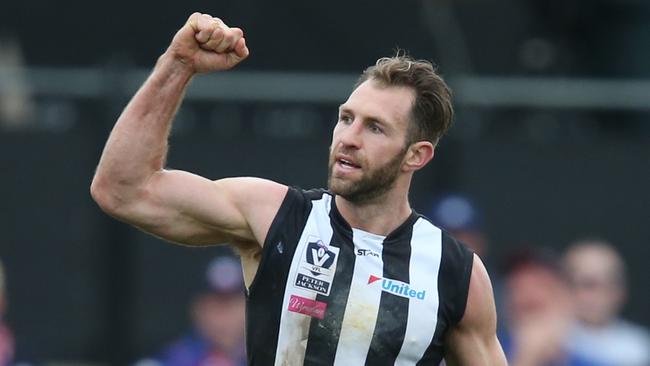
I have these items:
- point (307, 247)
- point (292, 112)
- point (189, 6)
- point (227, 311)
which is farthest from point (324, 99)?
point (307, 247)

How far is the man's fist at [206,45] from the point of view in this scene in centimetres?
557

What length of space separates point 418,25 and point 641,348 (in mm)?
2652

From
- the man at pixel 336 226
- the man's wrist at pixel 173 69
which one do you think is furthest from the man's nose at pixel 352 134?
the man's wrist at pixel 173 69

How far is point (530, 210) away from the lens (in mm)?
11047

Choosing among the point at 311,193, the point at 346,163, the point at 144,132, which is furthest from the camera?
the point at 311,193

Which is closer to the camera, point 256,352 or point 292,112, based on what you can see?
point 256,352

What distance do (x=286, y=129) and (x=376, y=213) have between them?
5298mm

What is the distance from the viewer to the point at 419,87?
5.93 m

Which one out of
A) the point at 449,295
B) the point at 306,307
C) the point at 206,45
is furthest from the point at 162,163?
the point at 449,295

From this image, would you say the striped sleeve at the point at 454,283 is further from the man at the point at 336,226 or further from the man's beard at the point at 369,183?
the man's beard at the point at 369,183

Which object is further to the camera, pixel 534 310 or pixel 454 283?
pixel 534 310

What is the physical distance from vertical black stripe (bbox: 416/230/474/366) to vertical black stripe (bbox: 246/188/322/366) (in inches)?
20.3

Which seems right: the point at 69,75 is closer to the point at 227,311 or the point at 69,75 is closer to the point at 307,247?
the point at 227,311

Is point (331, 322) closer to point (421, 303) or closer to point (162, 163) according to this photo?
point (421, 303)
